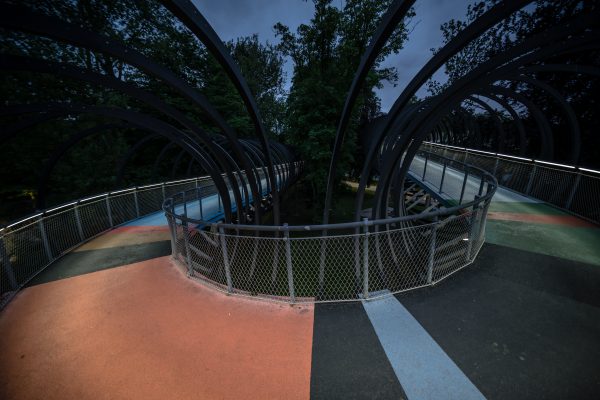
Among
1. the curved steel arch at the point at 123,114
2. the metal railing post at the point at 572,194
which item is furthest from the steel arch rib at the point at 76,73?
the metal railing post at the point at 572,194

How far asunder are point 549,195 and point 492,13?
8748mm

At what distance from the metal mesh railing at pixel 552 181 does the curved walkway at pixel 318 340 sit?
113 inches

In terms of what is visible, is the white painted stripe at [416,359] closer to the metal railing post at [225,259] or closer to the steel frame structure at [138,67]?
the metal railing post at [225,259]

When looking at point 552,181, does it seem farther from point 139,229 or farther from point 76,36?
point 139,229

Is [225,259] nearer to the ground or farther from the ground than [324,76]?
nearer to the ground

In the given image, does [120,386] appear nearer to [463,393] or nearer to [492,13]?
[463,393]

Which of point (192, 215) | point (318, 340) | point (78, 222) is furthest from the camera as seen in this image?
point (192, 215)

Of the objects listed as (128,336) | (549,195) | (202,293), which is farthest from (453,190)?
(128,336)

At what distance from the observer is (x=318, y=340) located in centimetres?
355

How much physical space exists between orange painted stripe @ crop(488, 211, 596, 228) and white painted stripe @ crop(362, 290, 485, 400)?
246 inches

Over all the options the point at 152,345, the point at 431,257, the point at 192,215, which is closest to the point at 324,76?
the point at 192,215

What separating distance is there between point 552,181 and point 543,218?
7.31ft

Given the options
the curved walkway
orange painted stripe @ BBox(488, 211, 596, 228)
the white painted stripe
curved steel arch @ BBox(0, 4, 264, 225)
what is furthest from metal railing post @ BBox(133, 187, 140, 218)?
orange painted stripe @ BBox(488, 211, 596, 228)

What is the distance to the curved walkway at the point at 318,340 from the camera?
9.55ft
